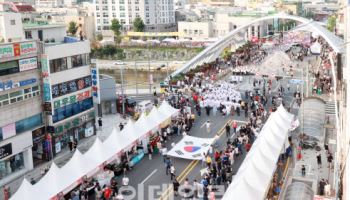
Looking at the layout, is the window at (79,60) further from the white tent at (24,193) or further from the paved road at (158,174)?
the white tent at (24,193)

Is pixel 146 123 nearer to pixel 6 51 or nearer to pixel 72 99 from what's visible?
pixel 72 99

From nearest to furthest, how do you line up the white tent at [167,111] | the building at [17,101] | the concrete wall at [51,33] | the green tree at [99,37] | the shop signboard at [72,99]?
the building at [17,101], the shop signboard at [72,99], the concrete wall at [51,33], the white tent at [167,111], the green tree at [99,37]

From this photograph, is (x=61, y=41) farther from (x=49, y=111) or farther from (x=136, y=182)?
(x=136, y=182)

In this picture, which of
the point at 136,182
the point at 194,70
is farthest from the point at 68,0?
the point at 136,182

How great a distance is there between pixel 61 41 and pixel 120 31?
78.1 meters

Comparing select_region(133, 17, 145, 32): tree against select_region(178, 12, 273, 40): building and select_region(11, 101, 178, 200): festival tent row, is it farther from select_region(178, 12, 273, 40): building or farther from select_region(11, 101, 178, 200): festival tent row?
select_region(11, 101, 178, 200): festival tent row

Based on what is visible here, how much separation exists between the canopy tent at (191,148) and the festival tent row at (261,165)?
12.3 ft

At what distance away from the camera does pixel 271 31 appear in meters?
100

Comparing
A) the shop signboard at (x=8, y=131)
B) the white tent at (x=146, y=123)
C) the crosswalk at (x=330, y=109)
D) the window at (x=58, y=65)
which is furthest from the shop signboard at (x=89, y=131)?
the crosswalk at (x=330, y=109)

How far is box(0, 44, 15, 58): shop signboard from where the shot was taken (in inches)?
1013

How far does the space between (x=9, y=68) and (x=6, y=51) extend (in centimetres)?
100

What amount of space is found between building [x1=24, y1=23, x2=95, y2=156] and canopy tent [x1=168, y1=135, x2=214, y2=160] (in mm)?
7638

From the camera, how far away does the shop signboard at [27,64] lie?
2728 cm

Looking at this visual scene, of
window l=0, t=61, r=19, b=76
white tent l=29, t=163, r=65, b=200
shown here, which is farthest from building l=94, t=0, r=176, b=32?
white tent l=29, t=163, r=65, b=200
